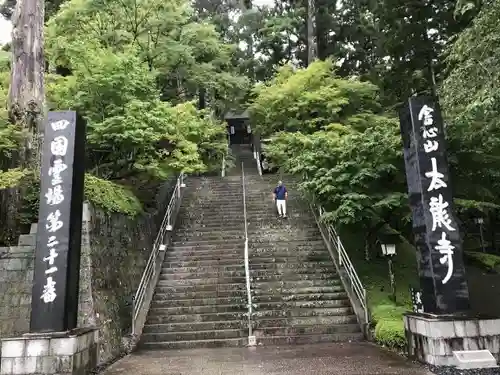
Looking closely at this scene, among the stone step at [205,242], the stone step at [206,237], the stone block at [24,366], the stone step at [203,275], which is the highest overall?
the stone step at [206,237]

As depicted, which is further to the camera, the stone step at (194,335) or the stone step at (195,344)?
the stone step at (194,335)

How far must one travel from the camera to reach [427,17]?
52.2 feet

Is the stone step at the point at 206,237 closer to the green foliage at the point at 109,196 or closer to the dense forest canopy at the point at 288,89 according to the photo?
the dense forest canopy at the point at 288,89

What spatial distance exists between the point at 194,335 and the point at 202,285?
1.81 metres

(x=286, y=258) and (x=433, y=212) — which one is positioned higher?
(x=433, y=212)

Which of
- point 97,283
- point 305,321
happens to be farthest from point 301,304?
point 97,283

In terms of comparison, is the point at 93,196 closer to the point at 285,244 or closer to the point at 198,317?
the point at 198,317

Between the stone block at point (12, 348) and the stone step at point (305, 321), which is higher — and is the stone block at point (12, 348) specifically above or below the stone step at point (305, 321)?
above

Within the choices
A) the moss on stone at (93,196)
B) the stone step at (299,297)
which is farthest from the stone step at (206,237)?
the moss on stone at (93,196)

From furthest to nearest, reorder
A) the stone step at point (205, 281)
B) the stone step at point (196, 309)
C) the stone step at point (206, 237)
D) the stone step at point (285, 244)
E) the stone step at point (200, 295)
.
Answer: the stone step at point (206, 237) < the stone step at point (285, 244) < the stone step at point (205, 281) < the stone step at point (200, 295) < the stone step at point (196, 309)

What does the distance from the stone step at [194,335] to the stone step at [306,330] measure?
0.45 meters

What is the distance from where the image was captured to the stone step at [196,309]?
9953 mm

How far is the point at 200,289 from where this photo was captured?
10750 millimetres

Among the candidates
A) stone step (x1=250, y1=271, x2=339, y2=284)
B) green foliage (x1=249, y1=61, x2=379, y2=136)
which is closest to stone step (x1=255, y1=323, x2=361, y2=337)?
stone step (x1=250, y1=271, x2=339, y2=284)
